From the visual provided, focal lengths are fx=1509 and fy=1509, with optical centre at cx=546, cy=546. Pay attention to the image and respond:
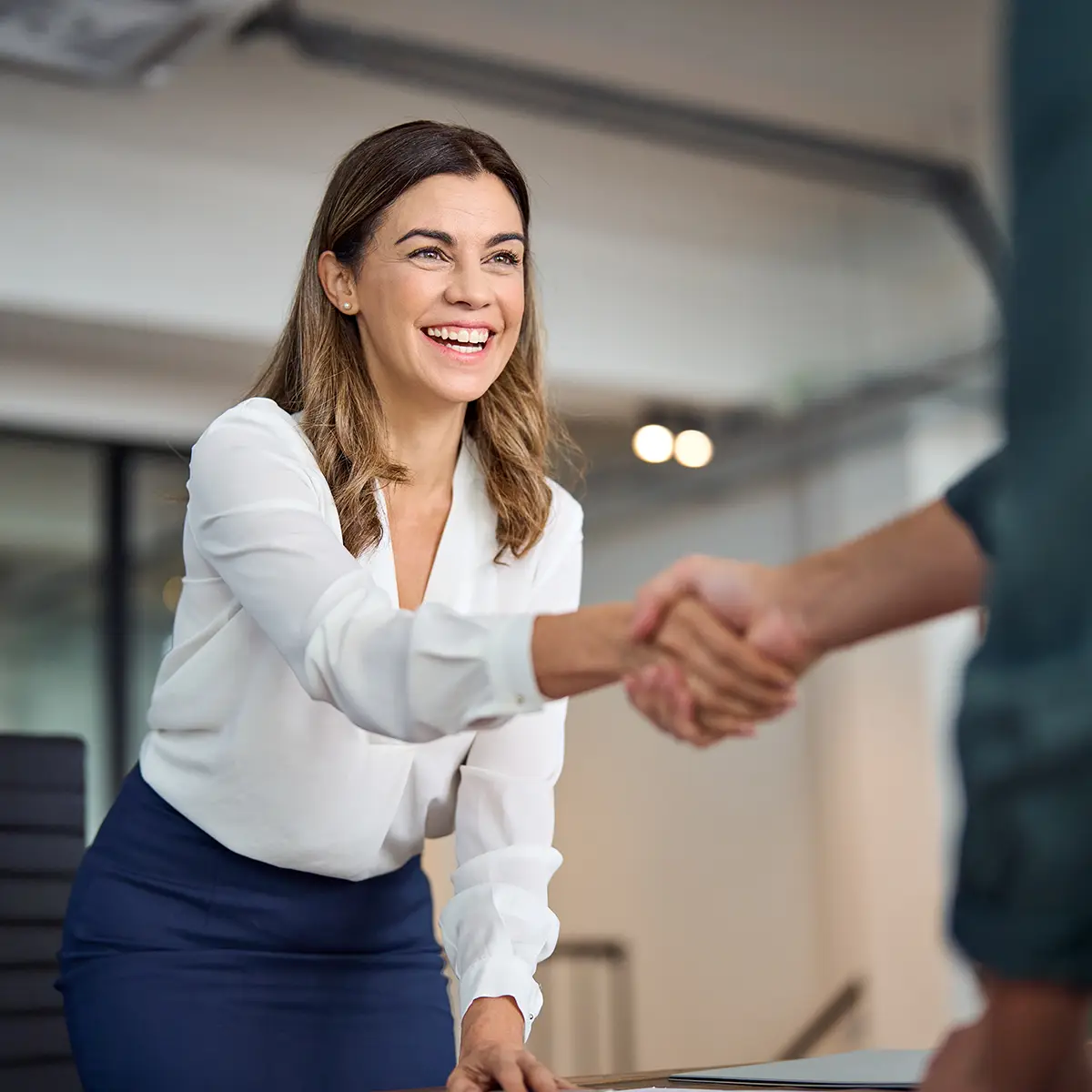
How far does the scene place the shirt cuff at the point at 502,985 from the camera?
1474 mm

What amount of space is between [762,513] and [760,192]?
58.4 inches

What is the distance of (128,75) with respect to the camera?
364cm

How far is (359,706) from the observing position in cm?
120

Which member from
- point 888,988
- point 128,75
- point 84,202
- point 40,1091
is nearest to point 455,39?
point 128,75

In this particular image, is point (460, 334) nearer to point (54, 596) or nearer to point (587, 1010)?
point (54, 596)

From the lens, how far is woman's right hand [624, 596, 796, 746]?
3.66ft

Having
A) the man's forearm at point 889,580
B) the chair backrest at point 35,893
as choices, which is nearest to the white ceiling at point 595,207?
the chair backrest at point 35,893

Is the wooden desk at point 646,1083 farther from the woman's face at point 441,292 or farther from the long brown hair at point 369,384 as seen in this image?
the woman's face at point 441,292

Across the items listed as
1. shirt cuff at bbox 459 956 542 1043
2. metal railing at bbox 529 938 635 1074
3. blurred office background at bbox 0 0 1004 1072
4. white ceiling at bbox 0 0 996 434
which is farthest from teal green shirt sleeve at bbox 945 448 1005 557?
metal railing at bbox 529 938 635 1074

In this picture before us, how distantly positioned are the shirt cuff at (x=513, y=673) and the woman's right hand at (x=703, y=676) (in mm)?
75

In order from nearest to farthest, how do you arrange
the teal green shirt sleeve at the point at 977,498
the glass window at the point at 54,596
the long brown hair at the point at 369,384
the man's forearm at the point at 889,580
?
the teal green shirt sleeve at the point at 977,498, the man's forearm at the point at 889,580, the long brown hair at the point at 369,384, the glass window at the point at 54,596

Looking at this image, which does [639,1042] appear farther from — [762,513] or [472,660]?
[472,660]

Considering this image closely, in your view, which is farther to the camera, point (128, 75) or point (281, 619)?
point (128, 75)

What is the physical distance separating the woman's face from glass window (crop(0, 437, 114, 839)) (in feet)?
13.3
